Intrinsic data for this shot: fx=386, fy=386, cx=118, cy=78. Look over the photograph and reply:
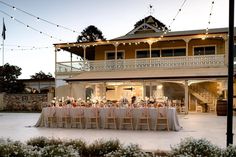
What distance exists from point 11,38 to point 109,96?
9.30 meters

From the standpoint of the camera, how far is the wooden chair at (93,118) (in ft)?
48.0

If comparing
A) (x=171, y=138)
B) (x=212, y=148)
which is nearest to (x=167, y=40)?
(x=171, y=138)


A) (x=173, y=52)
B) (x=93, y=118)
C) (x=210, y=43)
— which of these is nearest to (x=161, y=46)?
(x=173, y=52)

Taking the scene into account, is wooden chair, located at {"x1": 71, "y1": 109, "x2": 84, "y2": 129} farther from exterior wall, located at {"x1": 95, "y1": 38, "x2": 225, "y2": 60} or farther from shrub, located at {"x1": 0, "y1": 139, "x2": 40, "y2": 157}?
exterior wall, located at {"x1": 95, "y1": 38, "x2": 225, "y2": 60}

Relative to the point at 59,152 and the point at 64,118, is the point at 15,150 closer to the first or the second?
the point at 59,152

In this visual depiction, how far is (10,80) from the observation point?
1479 inches

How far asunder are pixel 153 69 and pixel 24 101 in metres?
11.5

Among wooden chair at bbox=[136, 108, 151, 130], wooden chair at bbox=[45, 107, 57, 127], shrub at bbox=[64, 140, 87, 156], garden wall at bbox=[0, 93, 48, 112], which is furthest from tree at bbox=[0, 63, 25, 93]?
shrub at bbox=[64, 140, 87, 156]

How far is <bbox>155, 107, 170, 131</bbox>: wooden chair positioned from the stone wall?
17.5 metres

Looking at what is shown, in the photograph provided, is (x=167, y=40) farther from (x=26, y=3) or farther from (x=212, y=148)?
(x=212, y=148)

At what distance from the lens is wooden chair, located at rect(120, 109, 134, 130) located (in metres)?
14.2

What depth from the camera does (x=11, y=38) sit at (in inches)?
1206

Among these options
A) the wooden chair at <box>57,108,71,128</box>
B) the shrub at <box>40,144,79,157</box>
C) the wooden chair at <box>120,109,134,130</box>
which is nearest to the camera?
the shrub at <box>40,144,79,157</box>

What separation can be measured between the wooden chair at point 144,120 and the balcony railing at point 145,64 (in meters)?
12.2
